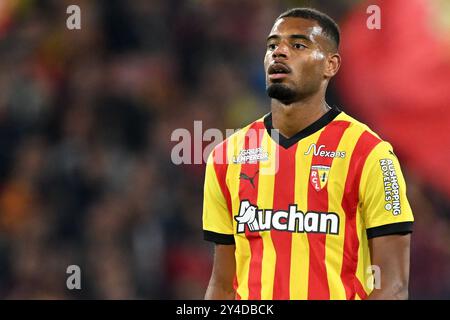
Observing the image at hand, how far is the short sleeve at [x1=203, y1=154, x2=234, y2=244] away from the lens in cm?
445

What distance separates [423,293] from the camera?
7.23m

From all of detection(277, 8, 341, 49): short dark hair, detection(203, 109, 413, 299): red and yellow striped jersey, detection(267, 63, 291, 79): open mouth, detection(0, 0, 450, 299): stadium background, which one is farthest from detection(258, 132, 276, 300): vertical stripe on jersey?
detection(0, 0, 450, 299): stadium background

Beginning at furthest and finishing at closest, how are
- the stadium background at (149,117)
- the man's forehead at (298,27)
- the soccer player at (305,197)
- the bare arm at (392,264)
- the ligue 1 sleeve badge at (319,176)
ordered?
the stadium background at (149,117), the man's forehead at (298,27), the ligue 1 sleeve badge at (319,176), the soccer player at (305,197), the bare arm at (392,264)

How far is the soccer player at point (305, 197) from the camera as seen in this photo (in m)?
4.08

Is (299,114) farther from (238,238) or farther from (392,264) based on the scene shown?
(392,264)

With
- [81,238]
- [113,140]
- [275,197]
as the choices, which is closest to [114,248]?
[81,238]

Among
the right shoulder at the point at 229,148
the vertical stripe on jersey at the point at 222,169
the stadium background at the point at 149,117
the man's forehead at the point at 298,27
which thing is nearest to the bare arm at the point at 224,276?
the vertical stripe on jersey at the point at 222,169

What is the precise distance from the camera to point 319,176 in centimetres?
421

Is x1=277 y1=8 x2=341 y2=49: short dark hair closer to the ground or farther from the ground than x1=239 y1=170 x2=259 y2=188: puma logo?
farther from the ground

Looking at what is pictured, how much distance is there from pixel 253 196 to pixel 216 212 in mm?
261

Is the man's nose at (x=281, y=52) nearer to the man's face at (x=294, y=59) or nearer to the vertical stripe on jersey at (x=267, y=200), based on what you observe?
the man's face at (x=294, y=59)

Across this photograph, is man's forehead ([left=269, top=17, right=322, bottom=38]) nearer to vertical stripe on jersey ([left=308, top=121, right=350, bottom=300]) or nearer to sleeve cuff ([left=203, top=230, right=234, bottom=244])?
vertical stripe on jersey ([left=308, top=121, right=350, bottom=300])

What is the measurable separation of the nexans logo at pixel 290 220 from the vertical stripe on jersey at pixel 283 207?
26 mm

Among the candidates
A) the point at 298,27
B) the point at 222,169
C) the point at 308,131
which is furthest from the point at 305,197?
the point at 298,27
